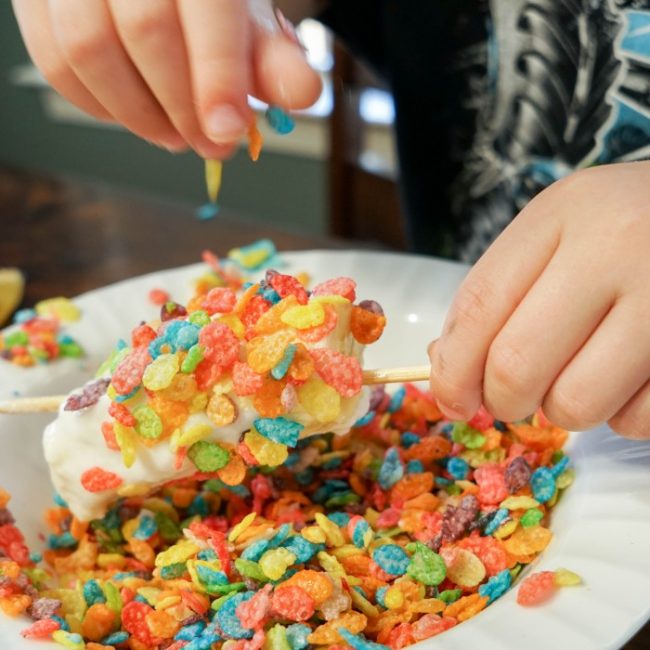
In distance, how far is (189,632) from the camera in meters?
0.52

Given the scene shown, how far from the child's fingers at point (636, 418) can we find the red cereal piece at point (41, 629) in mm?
383

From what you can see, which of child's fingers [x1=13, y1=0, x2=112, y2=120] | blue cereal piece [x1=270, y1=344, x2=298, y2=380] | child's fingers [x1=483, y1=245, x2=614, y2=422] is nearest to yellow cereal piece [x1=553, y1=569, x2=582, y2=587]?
child's fingers [x1=483, y1=245, x2=614, y2=422]

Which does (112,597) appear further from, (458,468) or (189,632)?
(458,468)

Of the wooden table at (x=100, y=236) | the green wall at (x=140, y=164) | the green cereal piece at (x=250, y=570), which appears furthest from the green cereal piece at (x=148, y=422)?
the green wall at (x=140, y=164)

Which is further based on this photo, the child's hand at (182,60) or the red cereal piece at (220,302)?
the red cereal piece at (220,302)

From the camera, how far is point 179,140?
1.94 feet

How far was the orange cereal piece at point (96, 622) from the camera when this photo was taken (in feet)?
1.78

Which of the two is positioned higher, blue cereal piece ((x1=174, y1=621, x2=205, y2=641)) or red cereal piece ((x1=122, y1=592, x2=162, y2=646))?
blue cereal piece ((x1=174, y1=621, x2=205, y2=641))

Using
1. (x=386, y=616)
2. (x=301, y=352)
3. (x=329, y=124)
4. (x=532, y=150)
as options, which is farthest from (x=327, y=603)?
(x=329, y=124)

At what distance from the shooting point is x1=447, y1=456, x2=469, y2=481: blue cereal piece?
2.10 ft

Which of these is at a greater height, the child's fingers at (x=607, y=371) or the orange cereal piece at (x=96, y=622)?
the child's fingers at (x=607, y=371)

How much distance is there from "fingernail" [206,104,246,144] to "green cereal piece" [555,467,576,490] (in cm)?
34

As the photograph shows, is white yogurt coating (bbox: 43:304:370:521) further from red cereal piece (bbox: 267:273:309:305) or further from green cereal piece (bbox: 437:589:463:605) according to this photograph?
green cereal piece (bbox: 437:589:463:605)

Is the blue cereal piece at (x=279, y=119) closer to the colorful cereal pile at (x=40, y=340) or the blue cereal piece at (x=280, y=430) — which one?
the blue cereal piece at (x=280, y=430)
